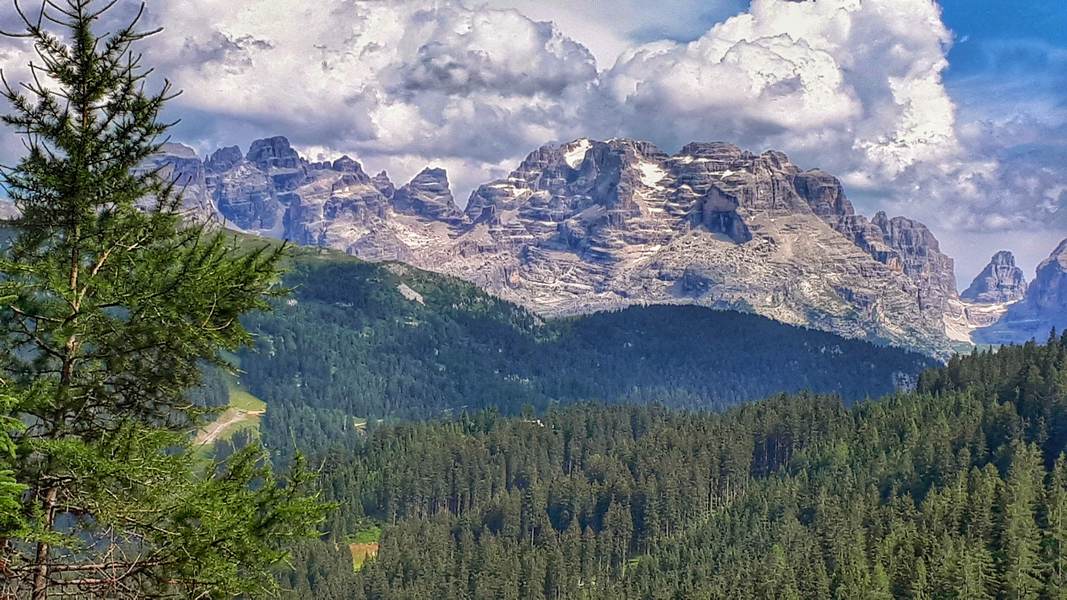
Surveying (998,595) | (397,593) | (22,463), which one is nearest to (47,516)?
(22,463)

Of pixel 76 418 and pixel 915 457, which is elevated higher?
pixel 76 418

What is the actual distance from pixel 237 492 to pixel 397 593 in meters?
158

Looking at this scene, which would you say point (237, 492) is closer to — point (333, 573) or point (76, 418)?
point (76, 418)

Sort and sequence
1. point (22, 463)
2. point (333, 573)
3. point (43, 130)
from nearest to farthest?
point (22, 463), point (43, 130), point (333, 573)

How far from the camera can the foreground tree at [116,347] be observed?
19.6 m

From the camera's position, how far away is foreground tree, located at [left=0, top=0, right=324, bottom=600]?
1958 centimetres

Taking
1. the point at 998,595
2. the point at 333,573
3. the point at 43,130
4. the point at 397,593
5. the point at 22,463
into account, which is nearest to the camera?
the point at 22,463

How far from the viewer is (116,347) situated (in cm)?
2142

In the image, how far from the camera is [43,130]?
2067 centimetres

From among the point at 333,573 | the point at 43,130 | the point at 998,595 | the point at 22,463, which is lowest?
the point at 333,573

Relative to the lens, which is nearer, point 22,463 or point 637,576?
point 22,463

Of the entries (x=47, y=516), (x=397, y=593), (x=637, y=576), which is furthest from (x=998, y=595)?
(x=47, y=516)

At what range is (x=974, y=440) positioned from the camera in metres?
191

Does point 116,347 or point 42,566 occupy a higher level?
point 116,347
